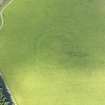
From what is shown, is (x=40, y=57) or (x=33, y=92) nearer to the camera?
(x=33, y=92)

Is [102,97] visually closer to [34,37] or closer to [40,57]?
[40,57]

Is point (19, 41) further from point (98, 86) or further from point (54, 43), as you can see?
point (98, 86)

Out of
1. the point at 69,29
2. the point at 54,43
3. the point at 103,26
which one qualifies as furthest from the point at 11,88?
the point at 103,26

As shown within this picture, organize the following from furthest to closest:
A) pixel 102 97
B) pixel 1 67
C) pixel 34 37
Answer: pixel 34 37, pixel 1 67, pixel 102 97

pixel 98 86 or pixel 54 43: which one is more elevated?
pixel 54 43

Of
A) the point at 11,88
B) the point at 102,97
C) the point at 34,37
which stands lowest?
the point at 102,97

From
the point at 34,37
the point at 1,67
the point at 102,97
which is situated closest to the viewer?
the point at 102,97
